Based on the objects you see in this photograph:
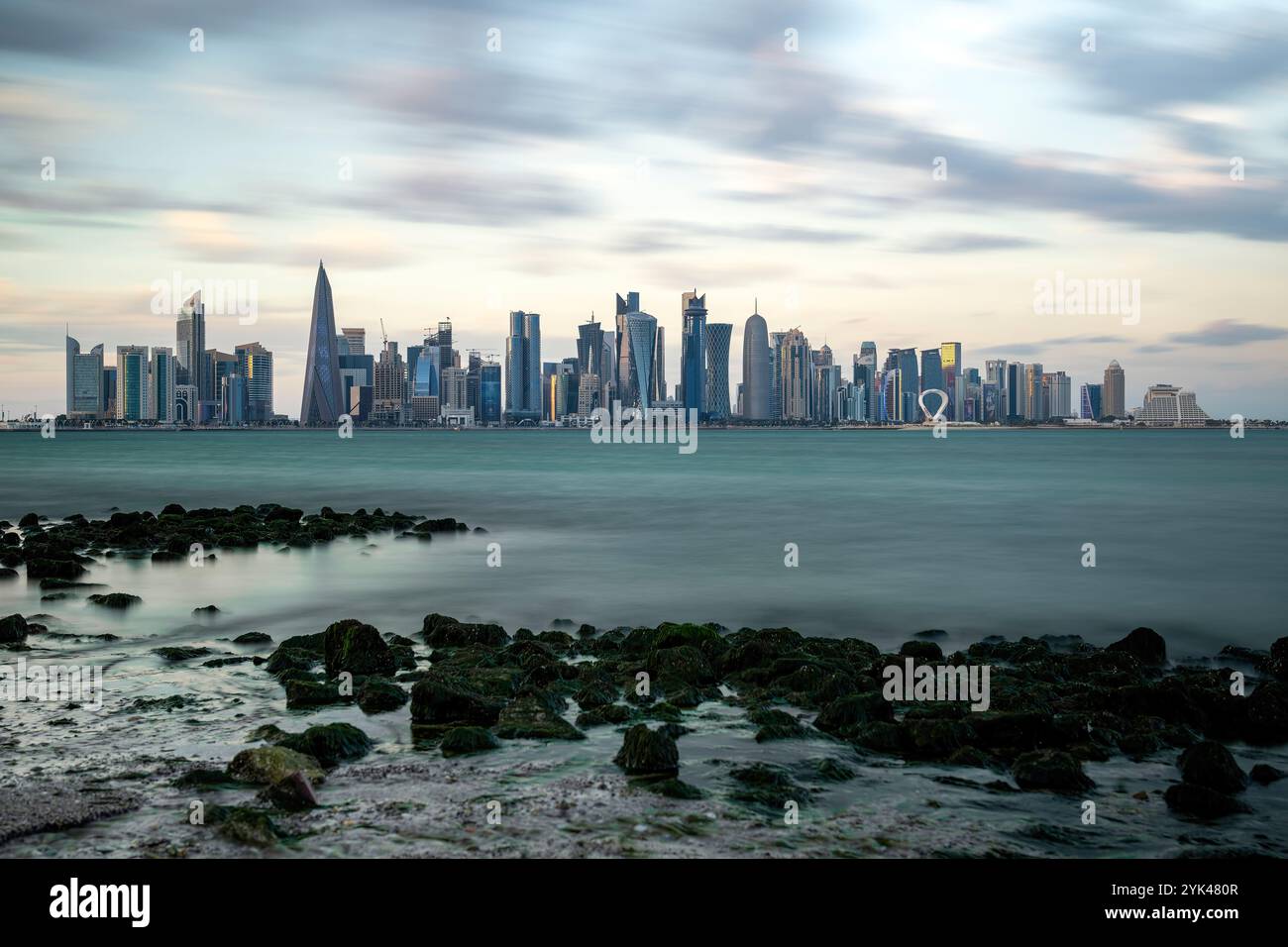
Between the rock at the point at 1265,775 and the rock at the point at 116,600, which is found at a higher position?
the rock at the point at 116,600

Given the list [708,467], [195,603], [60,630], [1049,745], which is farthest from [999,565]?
[708,467]

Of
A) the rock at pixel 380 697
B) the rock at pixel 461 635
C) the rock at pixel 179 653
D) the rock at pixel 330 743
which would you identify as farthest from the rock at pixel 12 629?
the rock at pixel 330 743

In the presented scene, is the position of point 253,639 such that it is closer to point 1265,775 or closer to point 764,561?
point 1265,775

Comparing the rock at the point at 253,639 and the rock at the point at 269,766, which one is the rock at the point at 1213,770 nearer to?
the rock at the point at 269,766

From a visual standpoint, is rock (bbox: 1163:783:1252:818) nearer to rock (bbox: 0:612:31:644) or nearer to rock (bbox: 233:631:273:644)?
rock (bbox: 233:631:273:644)

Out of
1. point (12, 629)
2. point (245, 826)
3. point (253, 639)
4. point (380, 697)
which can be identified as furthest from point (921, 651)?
point (12, 629)
